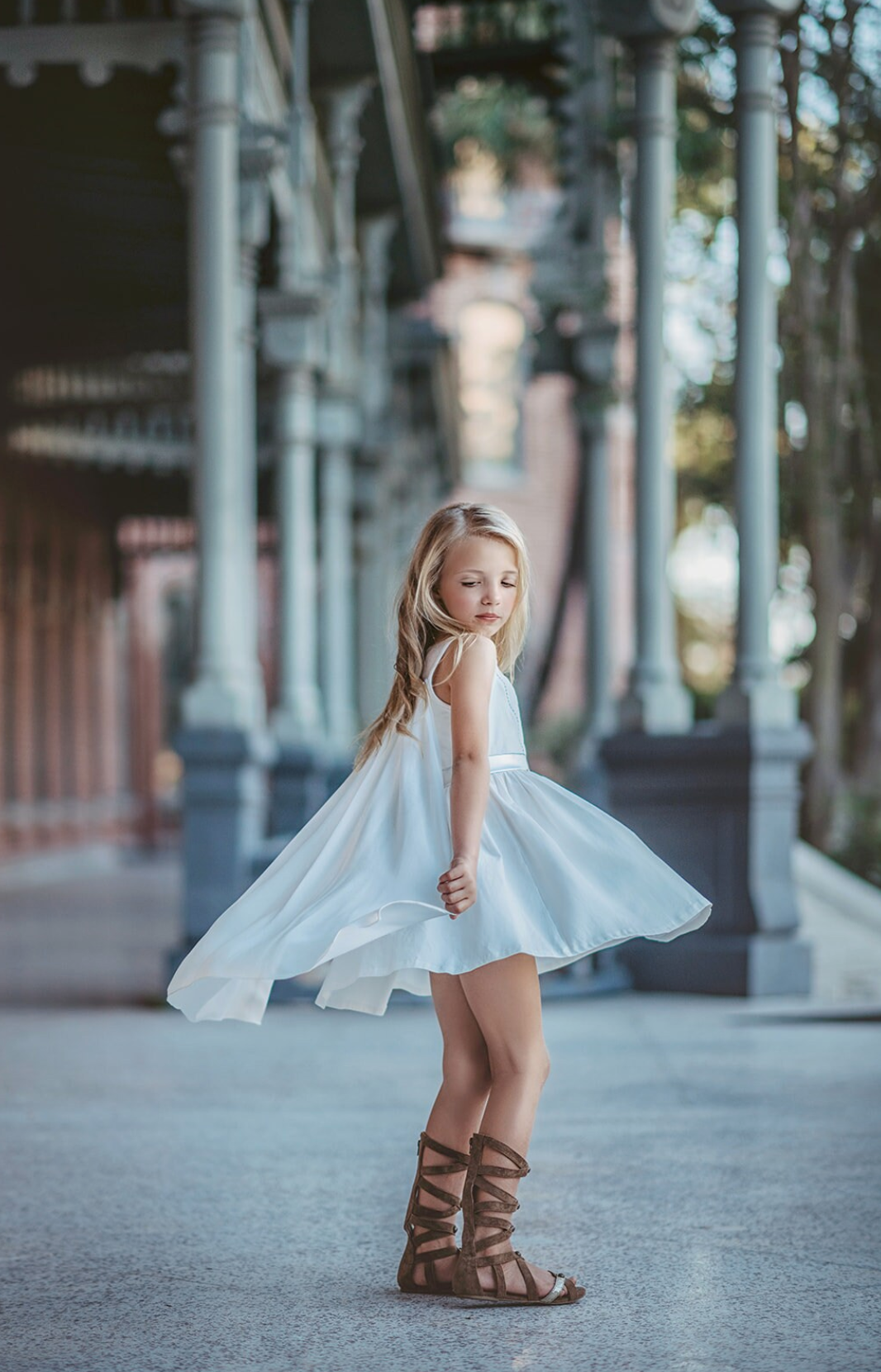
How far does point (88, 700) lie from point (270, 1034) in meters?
15.3

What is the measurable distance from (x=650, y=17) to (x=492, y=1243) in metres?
7.28

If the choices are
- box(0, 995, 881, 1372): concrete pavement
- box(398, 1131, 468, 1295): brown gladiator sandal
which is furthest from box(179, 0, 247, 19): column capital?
box(398, 1131, 468, 1295): brown gladiator sandal

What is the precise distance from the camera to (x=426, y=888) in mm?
3348

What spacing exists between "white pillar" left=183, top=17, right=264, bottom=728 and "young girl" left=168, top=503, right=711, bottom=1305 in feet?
15.8

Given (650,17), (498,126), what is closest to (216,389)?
(650,17)

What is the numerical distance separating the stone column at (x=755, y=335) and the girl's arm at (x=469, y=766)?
17.1 ft

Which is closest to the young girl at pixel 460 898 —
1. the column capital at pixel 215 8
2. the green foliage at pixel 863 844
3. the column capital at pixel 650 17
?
the column capital at pixel 215 8

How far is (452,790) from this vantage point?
A: 340cm

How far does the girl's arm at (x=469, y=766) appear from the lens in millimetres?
3297

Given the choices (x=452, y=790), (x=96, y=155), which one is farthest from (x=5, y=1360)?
(x=96, y=155)

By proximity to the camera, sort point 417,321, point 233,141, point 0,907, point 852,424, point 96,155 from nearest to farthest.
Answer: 1. point 233,141
2. point 96,155
3. point 0,907
4. point 852,424
5. point 417,321

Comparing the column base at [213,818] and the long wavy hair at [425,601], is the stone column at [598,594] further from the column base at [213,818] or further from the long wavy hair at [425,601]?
the long wavy hair at [425,601]

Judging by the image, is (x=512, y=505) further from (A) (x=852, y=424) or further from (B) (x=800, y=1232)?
(B) (x=800, y=1232)

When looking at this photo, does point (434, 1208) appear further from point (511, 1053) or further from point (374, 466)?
point (374, 466)
